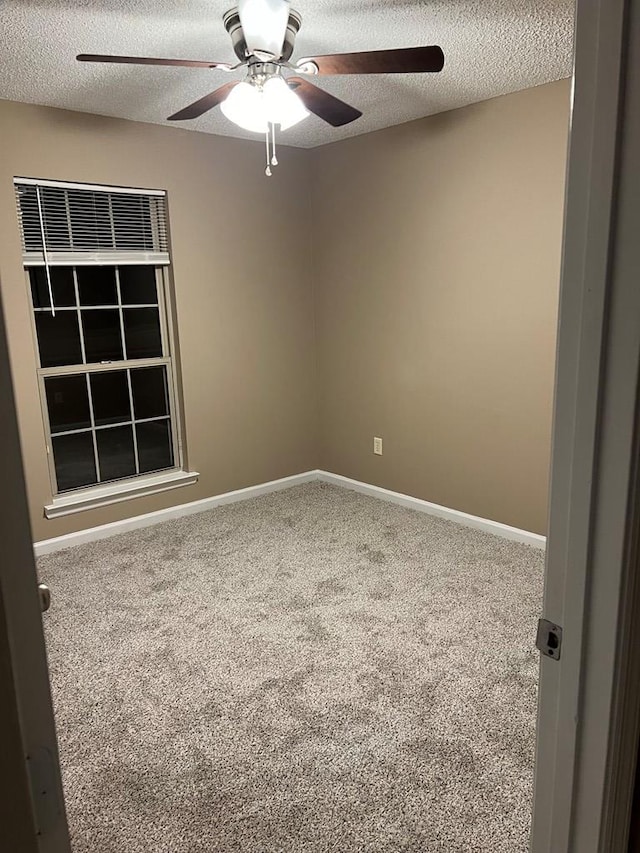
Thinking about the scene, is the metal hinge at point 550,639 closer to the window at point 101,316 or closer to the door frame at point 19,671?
the door frame at point 19,671

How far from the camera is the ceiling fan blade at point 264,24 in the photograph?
2.13 meters

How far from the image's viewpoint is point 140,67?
2.79 metres

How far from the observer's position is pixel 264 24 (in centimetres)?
219

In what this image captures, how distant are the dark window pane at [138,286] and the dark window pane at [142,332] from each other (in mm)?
58

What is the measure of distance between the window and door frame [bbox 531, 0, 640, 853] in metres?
3.34

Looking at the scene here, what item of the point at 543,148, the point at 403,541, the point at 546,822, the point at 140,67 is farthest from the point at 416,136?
the point at 546,822

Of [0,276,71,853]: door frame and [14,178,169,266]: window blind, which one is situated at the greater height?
[14,178,169,266]: window blind

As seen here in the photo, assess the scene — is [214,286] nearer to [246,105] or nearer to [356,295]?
[356,295]

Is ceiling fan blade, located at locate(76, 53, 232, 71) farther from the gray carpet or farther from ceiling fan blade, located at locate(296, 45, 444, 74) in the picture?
the gray carpet

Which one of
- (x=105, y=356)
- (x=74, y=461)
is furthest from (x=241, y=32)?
(x=74, y=461)

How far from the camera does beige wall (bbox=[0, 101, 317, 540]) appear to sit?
3.42m

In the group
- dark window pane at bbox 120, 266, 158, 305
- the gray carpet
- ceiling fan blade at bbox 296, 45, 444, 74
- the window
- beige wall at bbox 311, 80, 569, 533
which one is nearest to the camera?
the gray carpet

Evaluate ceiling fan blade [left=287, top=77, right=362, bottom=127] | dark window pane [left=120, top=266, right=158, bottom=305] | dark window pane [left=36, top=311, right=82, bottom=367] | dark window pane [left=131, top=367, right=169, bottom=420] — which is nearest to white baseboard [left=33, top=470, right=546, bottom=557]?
dark window pane [left=131, top=367, right=169, bottom=420]

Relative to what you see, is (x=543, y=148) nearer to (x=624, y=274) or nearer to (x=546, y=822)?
(x=624, y=274)
